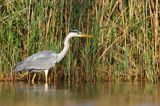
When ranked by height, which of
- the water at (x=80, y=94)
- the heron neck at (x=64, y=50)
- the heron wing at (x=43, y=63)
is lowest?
the water at (x=80, y=94)

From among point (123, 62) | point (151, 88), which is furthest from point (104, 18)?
point (151, 88)

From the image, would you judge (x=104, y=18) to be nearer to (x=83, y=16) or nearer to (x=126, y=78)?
(x=83, y=16)

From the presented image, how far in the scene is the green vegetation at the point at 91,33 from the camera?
30.3ft

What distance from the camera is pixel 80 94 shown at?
773 centimetres

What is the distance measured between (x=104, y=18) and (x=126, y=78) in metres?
1.15

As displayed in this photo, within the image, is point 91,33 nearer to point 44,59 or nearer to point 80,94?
point 44,59

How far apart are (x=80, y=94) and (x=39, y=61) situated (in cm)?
202

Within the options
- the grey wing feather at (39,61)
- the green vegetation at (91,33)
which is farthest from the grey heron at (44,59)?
the green vegetation at (91,33)

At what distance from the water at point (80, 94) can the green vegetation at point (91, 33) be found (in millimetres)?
354

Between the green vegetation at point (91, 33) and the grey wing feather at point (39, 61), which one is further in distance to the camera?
the green vegetation at point (91, 33)

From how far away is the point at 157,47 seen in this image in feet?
30.5

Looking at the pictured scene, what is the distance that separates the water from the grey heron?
33cm

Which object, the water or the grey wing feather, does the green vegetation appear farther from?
the water

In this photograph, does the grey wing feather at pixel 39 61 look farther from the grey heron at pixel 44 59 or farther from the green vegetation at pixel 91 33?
the green vegetation at pixel 91 33
